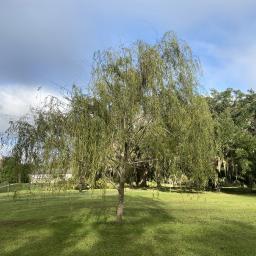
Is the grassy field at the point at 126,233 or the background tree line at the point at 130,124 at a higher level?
the background tree line at the point at 130,124

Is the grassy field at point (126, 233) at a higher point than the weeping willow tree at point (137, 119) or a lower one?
lower

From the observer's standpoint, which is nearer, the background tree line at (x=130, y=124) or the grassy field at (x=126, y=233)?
the grassy field at (x=126, y=233)

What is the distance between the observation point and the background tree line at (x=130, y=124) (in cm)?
1269

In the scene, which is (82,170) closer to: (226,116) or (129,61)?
(129,61)

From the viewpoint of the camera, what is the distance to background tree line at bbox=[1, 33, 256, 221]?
12688mm

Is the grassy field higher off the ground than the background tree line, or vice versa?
the background tree line

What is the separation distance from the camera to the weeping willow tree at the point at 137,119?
1275 centimetres

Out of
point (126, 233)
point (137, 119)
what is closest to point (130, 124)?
point (137, 119)

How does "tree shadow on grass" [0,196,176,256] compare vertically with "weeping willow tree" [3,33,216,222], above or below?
below

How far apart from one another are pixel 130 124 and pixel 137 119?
0.91 ft

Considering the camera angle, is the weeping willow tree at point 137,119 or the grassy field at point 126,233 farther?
the weeping willow tree at point 137,119

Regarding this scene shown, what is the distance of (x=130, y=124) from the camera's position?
1354 cm

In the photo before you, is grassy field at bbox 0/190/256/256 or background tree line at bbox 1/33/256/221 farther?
background tree line at bbox 1/33/256/221

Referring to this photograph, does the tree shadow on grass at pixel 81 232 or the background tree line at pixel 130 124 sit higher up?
the background tree line at pixel 130 124
